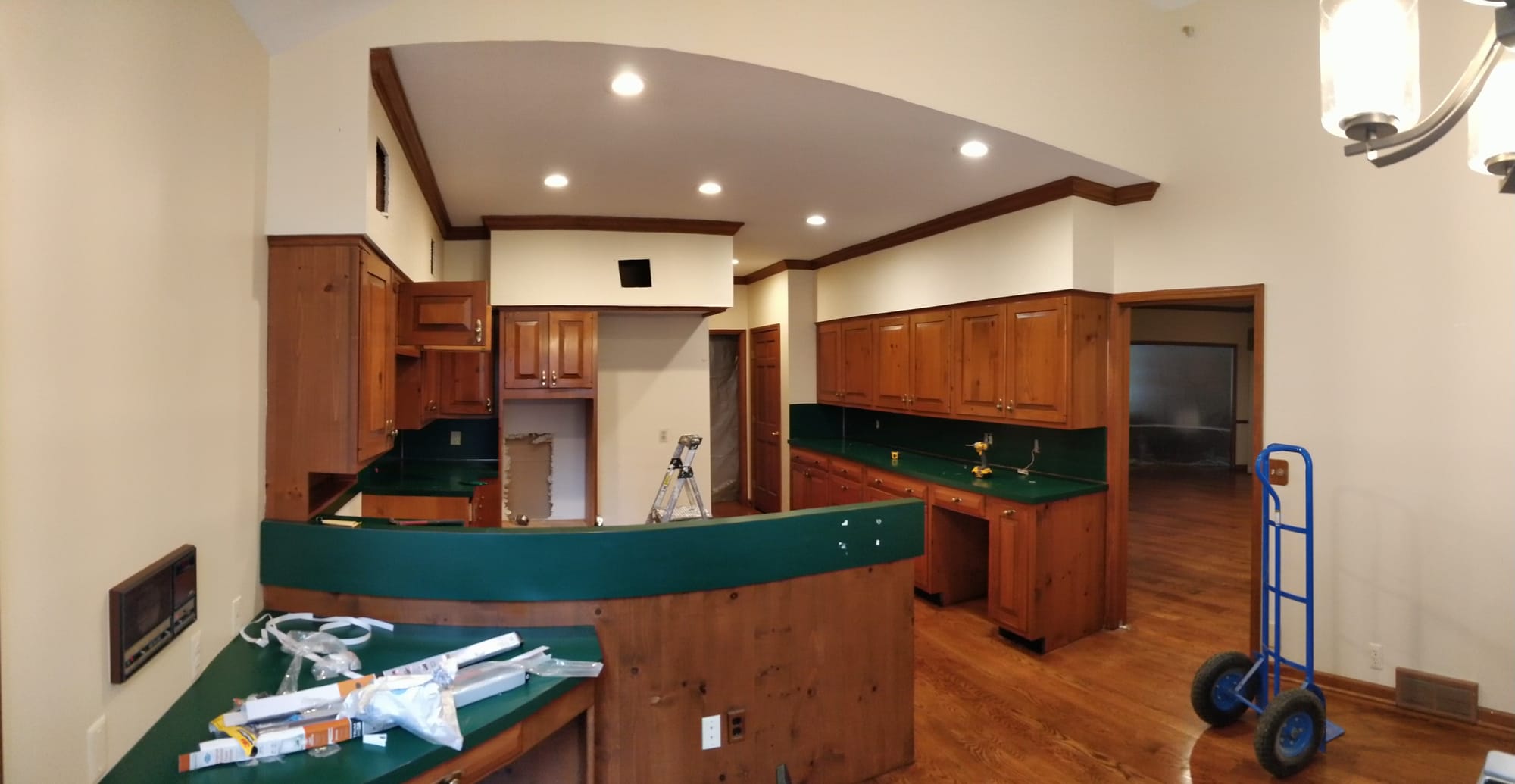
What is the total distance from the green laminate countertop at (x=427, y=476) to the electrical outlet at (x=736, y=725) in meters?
2.16

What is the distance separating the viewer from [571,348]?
452cm

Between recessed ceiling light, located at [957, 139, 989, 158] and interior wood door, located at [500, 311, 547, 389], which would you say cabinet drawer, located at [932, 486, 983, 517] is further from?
interior wood door, located at [500, 311, 547, 389]

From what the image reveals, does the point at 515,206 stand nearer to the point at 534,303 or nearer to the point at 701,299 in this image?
the point at 534,303

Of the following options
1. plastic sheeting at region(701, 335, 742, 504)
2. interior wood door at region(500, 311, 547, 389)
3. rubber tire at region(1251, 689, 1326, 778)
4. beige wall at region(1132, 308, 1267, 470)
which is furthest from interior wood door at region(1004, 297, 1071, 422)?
beige wall at region(1132, 308, 1267, 470)

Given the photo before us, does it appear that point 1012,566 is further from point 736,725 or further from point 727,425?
point 727,425

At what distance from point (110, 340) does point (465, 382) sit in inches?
124

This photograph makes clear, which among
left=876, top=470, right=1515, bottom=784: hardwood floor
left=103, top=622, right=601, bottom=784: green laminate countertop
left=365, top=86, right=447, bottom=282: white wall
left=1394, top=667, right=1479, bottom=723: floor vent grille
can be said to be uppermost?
left=365, top=86, right=447, bottom=282: white wall

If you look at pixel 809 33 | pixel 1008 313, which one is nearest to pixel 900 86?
pixel 809 33

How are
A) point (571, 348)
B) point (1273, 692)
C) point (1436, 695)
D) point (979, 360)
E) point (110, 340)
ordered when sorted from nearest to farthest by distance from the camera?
point (110, 340), point (1436, 695), point (1273, 692), point (979, 360), point (571, 348)

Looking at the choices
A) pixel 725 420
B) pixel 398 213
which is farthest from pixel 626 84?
pixel 725 420

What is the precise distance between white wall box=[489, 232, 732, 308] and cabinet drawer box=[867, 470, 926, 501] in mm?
1701

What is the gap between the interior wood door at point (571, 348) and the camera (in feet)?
14.8

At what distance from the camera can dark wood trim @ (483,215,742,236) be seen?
4441mm

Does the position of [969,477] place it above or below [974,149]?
below
